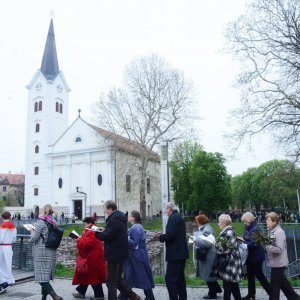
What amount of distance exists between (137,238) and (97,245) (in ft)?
3.90

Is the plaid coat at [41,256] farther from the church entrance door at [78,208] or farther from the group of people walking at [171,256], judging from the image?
the church entrance door at [78,208]

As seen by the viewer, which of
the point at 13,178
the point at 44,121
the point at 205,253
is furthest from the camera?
the point at 13,178

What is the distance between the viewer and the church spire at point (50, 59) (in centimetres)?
5336

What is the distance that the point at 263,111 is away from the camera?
786 inches

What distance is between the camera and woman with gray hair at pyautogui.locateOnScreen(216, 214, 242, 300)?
261 inches

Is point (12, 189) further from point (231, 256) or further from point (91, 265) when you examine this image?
point (231, 256)

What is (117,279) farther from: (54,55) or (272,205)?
(272,205)

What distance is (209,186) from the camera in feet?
146

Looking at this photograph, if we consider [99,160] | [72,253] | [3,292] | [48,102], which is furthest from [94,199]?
[3,292]

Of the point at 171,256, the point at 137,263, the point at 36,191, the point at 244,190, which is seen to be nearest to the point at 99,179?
the point at 36,191

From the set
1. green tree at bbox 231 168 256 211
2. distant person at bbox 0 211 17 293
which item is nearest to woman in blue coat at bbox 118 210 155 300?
distant person at bbox 0 211 17 293

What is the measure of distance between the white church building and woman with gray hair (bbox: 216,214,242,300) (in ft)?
108

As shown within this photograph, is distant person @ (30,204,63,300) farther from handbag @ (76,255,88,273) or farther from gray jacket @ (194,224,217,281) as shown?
gray jacket @ (194,224,217,281)

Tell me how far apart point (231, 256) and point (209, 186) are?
125 feet
